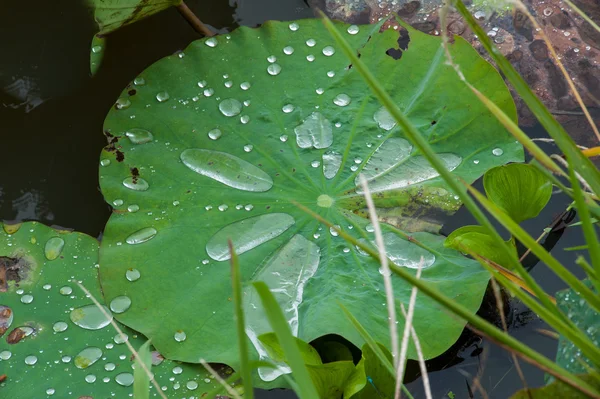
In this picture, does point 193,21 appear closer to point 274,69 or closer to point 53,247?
point 274,69

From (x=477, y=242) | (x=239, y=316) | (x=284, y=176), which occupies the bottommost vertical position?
(x=284, y=176)

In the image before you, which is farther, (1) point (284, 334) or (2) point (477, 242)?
(2) point (477, 242)

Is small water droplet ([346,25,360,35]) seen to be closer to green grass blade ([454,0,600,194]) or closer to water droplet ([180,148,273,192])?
water droplet ([180,148,273,192])

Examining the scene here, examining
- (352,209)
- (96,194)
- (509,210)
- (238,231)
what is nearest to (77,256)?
(96,194)

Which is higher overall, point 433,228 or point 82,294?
point 433,228

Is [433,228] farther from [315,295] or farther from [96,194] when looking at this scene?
[96,194]

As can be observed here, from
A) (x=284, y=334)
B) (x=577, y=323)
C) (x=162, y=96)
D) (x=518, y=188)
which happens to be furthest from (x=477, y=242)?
(x=162, y=96)

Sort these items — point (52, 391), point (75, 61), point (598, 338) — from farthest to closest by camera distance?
point (75, 61) → point (52, 391) → point (598, 338)

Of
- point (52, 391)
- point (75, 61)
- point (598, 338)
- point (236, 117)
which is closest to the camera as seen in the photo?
point (598, 338)

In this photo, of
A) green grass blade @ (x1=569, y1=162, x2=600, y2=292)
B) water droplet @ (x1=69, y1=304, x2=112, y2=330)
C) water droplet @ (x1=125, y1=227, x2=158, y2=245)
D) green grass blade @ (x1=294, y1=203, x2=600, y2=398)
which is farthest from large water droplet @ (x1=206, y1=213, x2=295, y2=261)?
green grass blade @ (x1=569, y1=162, x2=600, y2=292)
